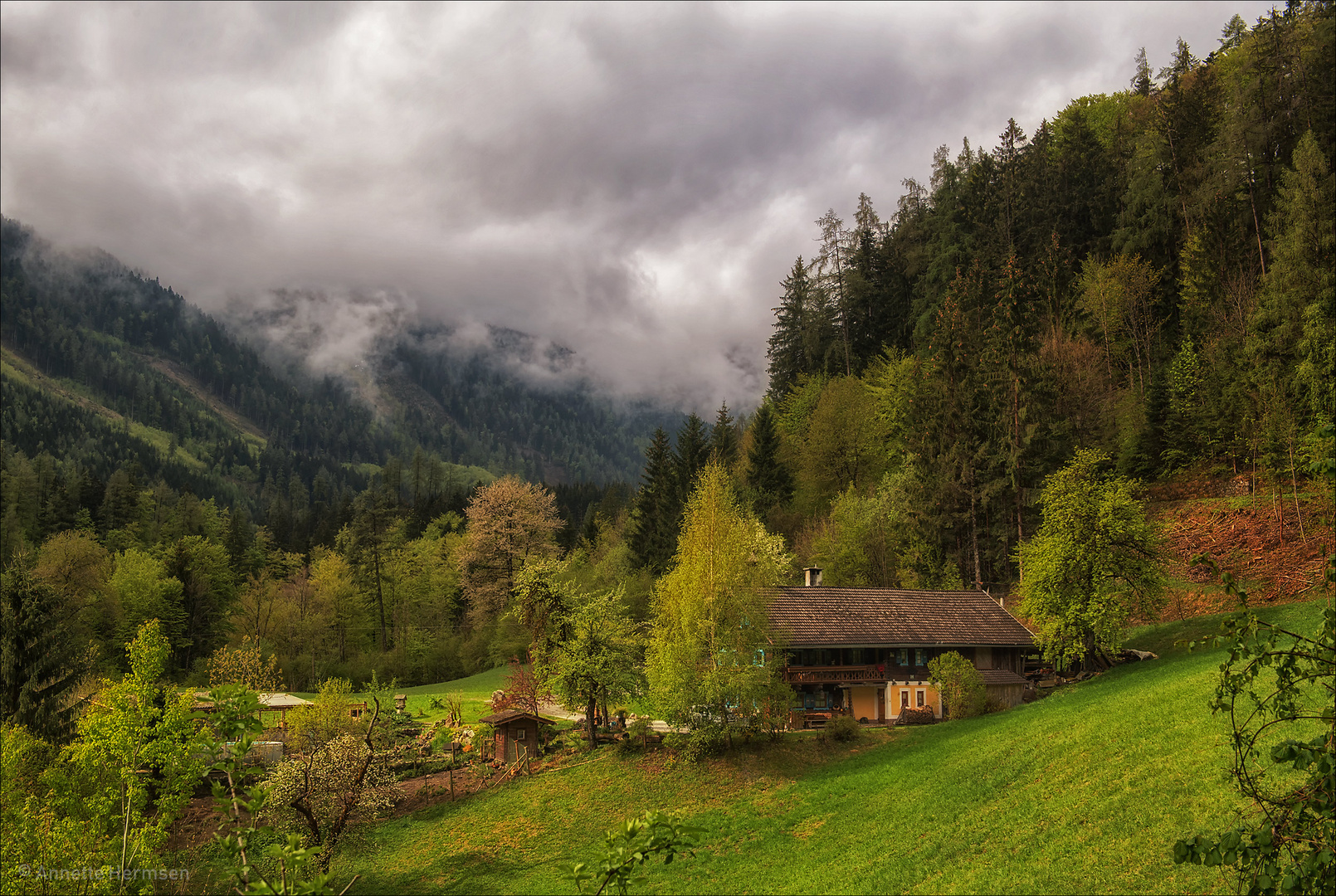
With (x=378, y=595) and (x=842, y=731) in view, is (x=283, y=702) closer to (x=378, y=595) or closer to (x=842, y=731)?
(x=842, y=731)

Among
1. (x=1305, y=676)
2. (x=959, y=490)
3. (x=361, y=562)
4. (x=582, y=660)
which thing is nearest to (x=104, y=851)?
(x=582, y=660)

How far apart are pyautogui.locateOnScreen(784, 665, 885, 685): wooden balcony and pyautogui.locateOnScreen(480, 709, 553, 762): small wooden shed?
13.2 metres

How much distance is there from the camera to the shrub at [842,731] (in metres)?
31.9

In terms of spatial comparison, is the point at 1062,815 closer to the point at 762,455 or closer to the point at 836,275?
the point at 762,455

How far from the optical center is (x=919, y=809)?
22.3 m

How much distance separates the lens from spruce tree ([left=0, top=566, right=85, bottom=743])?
3366 centimetres

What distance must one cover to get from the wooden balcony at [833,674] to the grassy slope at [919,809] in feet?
18.7

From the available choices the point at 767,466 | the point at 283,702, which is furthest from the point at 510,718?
the point at 767,466

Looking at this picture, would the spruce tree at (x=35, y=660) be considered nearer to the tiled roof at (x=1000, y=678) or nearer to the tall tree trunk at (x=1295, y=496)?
the tiled roof at (x=1000, y=678)

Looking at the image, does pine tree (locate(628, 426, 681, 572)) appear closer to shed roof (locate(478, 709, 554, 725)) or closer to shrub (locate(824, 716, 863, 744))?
shed roof (locate(478, 709, 554, 725))

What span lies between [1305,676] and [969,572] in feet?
165

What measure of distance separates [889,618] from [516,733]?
21083mm

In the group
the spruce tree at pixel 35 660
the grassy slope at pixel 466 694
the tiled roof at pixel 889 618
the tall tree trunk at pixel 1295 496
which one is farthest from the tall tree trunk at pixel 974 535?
the spruce tree at pixel 35 660

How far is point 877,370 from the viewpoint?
6806cm
